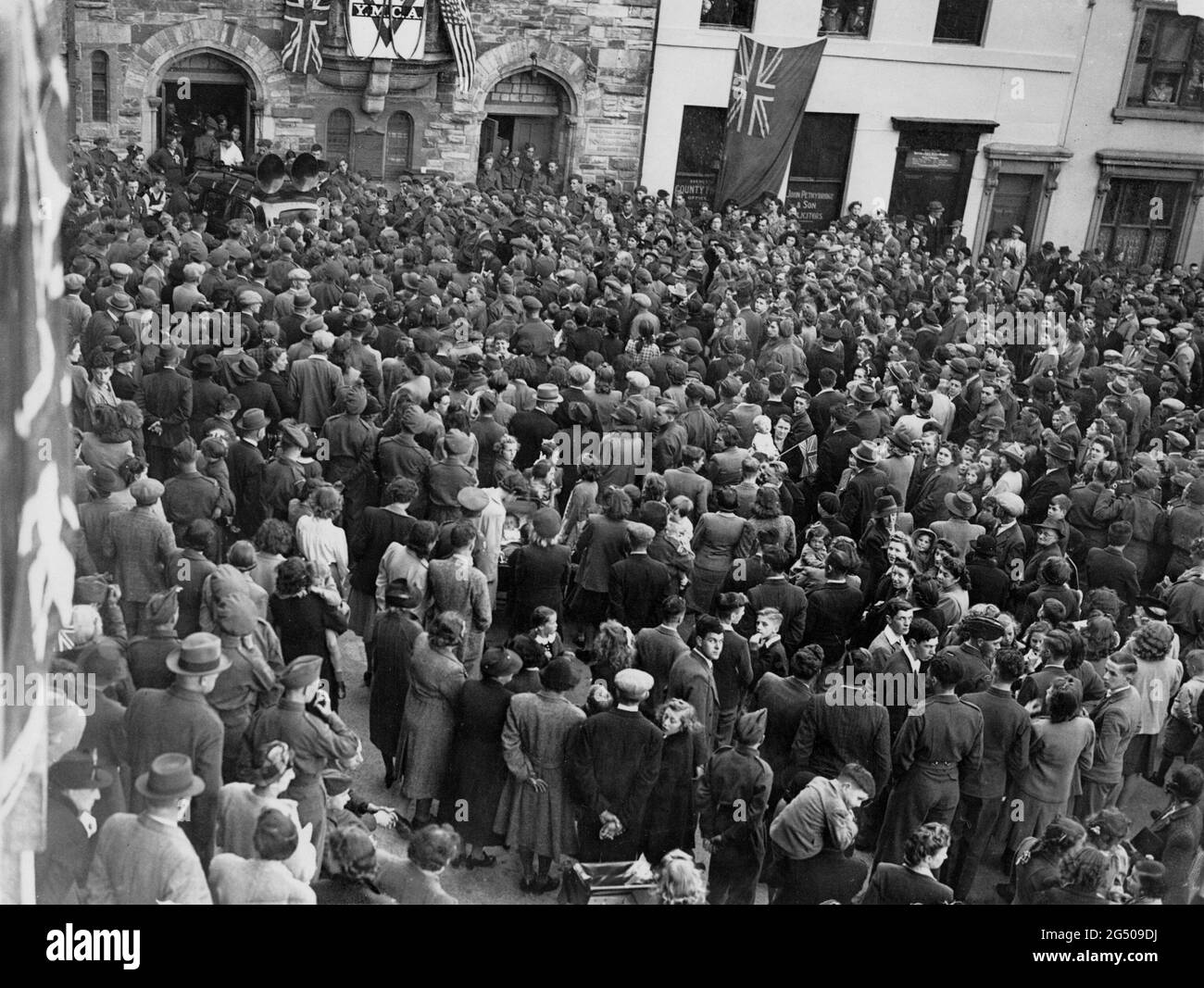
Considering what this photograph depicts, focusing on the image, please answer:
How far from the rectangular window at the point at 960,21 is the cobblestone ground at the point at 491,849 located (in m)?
15.2

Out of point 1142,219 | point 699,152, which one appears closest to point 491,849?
point 699,152

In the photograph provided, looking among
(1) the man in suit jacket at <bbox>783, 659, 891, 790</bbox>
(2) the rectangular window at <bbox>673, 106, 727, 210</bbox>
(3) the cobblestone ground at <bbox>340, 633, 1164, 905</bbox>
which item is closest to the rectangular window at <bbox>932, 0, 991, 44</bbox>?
(2) the rectangular window at <bbox>673, 106, 727, 210</bbox>

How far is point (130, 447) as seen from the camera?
8.15 meters

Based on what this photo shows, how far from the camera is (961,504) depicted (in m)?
8.95

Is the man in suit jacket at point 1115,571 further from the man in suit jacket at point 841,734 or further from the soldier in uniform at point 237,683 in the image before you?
the soldier in uniform at point 237,683

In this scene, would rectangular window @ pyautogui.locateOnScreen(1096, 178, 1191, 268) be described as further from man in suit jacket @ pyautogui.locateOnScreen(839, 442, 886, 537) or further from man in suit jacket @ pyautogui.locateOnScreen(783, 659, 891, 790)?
man in suit jacket @ pyautogui.locateOnScreen(783, 659, 891, 790)

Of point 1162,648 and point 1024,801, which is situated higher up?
point 1162,648

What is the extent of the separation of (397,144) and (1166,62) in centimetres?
1157

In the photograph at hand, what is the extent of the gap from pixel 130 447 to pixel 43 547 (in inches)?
93.8
